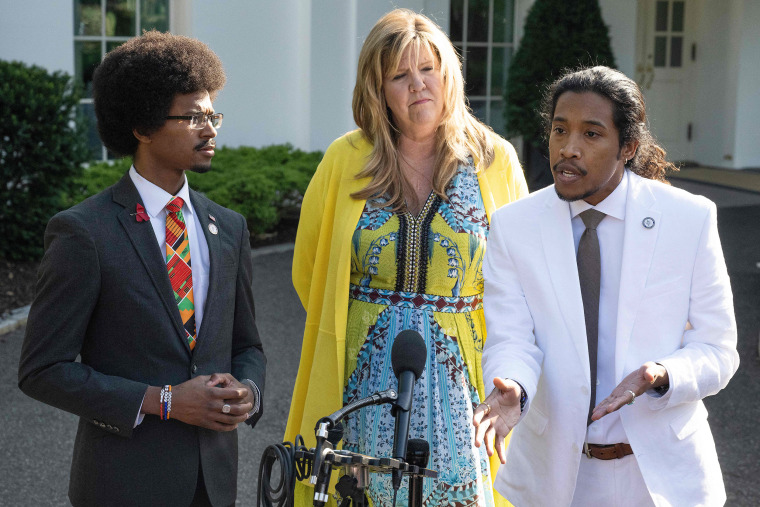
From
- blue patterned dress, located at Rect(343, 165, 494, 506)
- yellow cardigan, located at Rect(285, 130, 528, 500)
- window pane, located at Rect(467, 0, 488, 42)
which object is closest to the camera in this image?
blue patterned dress, located at Rect(343, 165, 494, 506)

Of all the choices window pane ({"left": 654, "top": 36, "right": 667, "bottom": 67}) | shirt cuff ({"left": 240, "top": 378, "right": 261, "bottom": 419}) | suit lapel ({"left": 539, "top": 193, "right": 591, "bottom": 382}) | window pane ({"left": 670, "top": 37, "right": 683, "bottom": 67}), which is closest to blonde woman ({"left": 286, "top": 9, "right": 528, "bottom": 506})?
shirt cuff ({"left": 240, "top": 378, "right": 261, "bottom": 419})

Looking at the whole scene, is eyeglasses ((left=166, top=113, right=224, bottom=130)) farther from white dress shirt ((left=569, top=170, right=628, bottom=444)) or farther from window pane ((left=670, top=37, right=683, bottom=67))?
window pane ((left=670, top=37, right=683, bottom=67))

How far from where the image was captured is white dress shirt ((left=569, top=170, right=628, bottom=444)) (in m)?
2.67

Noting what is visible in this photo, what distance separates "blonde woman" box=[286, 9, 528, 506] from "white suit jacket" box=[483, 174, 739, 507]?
69 cm

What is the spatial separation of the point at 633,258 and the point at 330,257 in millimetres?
1299

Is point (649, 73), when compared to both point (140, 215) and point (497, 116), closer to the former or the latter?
point (497, 116)

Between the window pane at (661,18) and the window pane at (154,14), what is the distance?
8149 mm

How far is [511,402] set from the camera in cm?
256

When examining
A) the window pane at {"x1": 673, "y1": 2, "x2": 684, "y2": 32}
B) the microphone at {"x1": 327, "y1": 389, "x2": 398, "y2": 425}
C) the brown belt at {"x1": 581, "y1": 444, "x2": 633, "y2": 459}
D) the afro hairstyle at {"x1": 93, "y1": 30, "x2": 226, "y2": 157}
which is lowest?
the brown belt at {"x1": 581, "y1": 444, "x2": 633, "y2": 459}

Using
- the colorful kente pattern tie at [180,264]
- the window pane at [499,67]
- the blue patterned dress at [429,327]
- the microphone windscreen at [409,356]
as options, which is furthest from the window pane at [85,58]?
the microphone windscreen at [409,356]

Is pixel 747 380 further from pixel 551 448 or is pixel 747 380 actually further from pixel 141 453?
pixel 141 453

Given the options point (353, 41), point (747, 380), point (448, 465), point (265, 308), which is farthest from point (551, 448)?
A: point (353, 41)

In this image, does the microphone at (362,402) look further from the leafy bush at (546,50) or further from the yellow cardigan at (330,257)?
the leafy bush at (546,50)

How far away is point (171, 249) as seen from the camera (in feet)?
9.12
